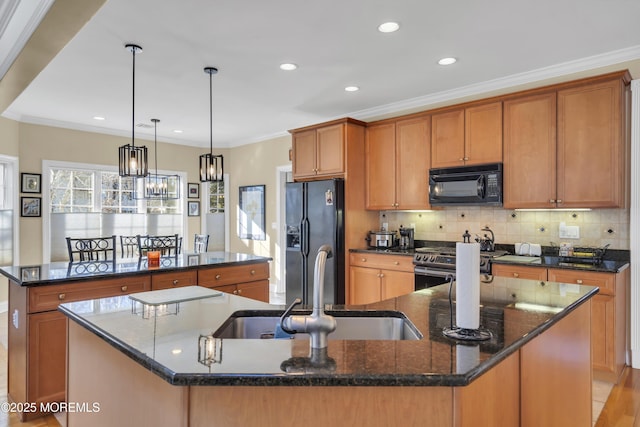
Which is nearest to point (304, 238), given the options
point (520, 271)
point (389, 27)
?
point (520, 271)

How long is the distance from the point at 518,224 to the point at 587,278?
1014mm

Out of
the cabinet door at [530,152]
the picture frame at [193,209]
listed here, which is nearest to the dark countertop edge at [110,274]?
the cabinet door at [530,152]

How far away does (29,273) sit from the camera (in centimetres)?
275

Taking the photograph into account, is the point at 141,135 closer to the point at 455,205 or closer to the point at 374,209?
the point at 374,209

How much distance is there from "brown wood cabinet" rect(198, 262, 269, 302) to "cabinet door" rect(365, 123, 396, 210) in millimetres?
1697

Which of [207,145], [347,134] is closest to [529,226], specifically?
[347,134]

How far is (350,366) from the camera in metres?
1.02

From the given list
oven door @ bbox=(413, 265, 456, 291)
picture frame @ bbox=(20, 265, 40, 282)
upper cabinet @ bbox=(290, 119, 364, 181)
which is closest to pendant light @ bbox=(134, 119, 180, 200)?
upper cabinet @ bbox=(290, 119, 364, 181)

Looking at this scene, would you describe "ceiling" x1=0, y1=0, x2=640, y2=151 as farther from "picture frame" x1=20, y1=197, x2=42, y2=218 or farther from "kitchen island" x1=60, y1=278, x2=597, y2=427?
"kitchen island" x1=60, y1=278, x2=597, y2=427

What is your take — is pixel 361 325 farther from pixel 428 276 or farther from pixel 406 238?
pixel 406 238

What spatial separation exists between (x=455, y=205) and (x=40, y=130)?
18.2 ft

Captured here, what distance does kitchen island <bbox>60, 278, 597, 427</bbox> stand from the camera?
0.99 m

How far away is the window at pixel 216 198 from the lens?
7.42 metres

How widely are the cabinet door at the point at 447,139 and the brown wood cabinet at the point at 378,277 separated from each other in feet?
3.62
